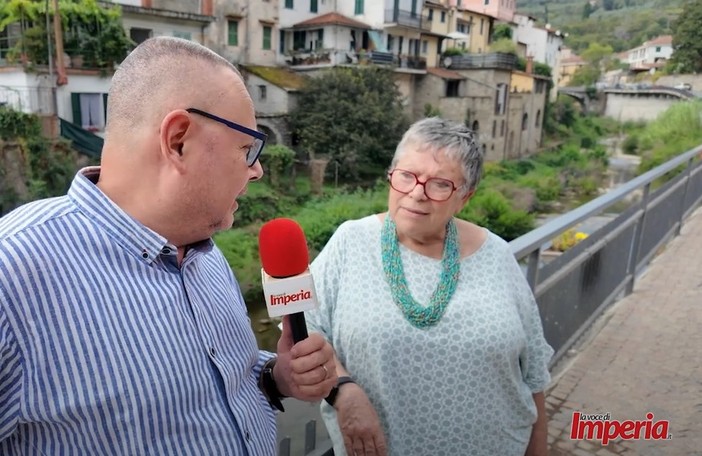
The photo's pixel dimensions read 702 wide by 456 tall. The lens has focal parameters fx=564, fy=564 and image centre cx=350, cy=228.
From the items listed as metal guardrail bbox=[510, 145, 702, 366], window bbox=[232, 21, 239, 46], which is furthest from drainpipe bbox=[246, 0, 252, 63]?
metal guardrail bbox=[510, 145, 702, 366]

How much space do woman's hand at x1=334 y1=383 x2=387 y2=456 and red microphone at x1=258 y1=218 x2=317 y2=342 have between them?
44 cm

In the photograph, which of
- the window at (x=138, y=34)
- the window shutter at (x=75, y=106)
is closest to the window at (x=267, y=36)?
the window at (x=138, y=34)

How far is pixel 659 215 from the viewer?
488 cm

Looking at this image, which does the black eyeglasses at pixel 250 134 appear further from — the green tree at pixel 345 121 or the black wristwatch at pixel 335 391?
the green tree at pixel 345 121

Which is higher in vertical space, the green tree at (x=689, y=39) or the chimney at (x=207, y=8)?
the green tree at (x=689, y=39)

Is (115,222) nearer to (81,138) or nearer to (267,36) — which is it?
(81,138)

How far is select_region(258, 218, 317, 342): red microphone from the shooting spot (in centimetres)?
109

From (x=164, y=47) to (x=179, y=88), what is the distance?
0.33 feet

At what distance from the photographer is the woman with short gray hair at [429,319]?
1610 mm

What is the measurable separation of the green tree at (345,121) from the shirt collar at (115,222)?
1978 centimetres

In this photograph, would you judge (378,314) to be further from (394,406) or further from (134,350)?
(134,350)

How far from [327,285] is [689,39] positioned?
56.8 meters

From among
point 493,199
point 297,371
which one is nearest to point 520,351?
point 297,371

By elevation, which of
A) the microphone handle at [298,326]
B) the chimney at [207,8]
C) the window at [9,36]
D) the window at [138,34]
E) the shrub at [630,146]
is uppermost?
the chimney at [207,8]
